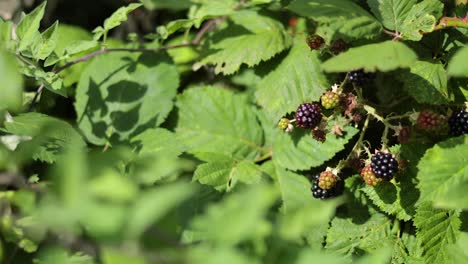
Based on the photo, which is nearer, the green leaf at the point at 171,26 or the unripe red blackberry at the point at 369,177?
the unripe red blackberry at the point at 369,177

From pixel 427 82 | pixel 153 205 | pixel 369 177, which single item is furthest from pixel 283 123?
pixel 153 205

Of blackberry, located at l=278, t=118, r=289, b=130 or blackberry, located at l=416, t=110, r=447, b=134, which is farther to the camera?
blackberry, located at l=278, t=118, r=289, b=130

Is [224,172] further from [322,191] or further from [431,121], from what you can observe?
[431,121]

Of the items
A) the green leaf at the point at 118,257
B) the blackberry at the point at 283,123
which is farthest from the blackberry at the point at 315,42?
the green leaf at the point at 118,257

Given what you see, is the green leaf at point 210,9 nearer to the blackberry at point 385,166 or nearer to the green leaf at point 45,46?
the green leaf at point 45,46

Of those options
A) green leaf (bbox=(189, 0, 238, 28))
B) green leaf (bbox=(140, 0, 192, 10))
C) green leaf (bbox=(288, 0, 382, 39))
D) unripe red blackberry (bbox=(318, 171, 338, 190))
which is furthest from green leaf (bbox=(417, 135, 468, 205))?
green leaf (bbox=(140, 0, 192, 10))

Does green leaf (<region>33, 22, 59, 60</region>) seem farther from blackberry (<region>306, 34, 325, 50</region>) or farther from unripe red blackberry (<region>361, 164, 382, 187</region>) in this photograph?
unripe red blackberry (<region>361, 164, 382, 187</region>)
